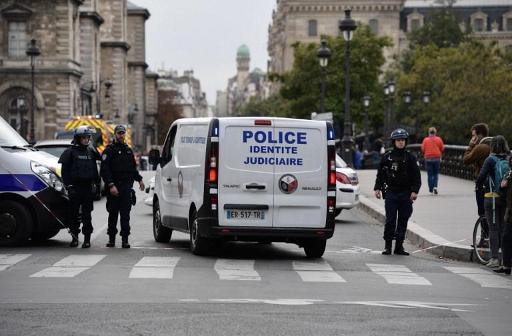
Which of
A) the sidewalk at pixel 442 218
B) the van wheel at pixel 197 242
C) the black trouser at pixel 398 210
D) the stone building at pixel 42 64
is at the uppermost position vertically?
the stone building at pixel 42 64

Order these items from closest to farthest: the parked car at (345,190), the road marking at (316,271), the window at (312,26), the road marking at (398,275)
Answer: the road marking at (398,275) < the road marking at (316,271) < the parked car at (345,190) < the window at (312,26)

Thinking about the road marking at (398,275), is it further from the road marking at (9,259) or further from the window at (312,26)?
the window at (312,26)

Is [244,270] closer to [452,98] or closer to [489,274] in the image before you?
[489,274]

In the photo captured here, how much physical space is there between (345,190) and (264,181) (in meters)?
9.46

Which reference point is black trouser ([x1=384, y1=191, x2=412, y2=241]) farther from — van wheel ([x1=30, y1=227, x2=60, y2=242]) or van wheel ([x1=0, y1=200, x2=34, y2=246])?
van wheel ([x1=0, y1=200, x2=34, y2=246])

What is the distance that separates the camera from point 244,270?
1571 cm

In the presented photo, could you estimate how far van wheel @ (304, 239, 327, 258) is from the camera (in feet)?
59.1

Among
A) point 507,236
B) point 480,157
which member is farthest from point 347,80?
point 507,236

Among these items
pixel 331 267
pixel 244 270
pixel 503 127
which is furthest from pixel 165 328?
pixel 503 127

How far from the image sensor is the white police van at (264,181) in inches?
687

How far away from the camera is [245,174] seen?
17.5 metres

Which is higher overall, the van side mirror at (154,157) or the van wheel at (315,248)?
the van side mirror at (154,157)

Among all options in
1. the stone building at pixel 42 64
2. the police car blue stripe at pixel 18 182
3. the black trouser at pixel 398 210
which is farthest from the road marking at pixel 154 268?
the stone building at pixel 42 64

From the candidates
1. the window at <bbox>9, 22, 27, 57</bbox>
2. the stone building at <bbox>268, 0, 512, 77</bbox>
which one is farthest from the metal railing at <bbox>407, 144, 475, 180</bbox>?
the stone building at <bbox>268, 0, 512, 77</bbox>
